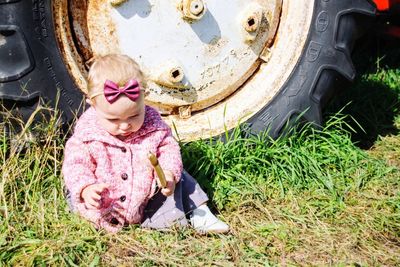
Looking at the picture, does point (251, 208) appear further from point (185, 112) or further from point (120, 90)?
point (120, 90)

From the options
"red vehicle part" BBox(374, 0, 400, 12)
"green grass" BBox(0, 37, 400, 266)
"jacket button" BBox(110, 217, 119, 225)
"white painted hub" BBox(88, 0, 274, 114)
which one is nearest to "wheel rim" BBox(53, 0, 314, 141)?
"white painted hub" BBox(88, 0, 274, 114)

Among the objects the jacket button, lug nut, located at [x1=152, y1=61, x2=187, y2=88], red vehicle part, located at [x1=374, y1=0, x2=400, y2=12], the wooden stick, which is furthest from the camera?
red vehicle part, located at [x1=374, y1=0, x2=400, y2=12]

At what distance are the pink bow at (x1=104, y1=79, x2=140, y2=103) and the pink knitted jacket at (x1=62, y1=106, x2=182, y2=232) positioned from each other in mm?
195

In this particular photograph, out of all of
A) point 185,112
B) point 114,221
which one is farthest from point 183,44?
point 114,221

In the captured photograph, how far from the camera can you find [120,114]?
221cm

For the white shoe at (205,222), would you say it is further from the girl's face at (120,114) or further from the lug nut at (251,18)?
the lug nut at (251,18)

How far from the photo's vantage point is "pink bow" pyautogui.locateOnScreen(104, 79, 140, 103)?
2.14 m

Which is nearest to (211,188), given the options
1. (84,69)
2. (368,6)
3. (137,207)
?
(137,207)

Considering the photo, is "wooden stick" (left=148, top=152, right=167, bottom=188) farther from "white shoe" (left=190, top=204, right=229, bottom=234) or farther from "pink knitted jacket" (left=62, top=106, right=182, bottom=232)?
"white shoe" (left=190, top=204, right=229, bottom=234)

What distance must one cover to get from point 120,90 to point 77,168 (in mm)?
328

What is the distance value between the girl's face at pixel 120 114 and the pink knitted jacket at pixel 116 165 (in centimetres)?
5

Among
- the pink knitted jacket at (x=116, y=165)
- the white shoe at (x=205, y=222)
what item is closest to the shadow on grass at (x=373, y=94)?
the white shoe at (x=205, y=222)

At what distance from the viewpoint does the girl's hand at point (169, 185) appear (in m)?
2.29

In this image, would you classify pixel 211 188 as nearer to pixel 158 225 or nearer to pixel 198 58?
pixel 158 225
